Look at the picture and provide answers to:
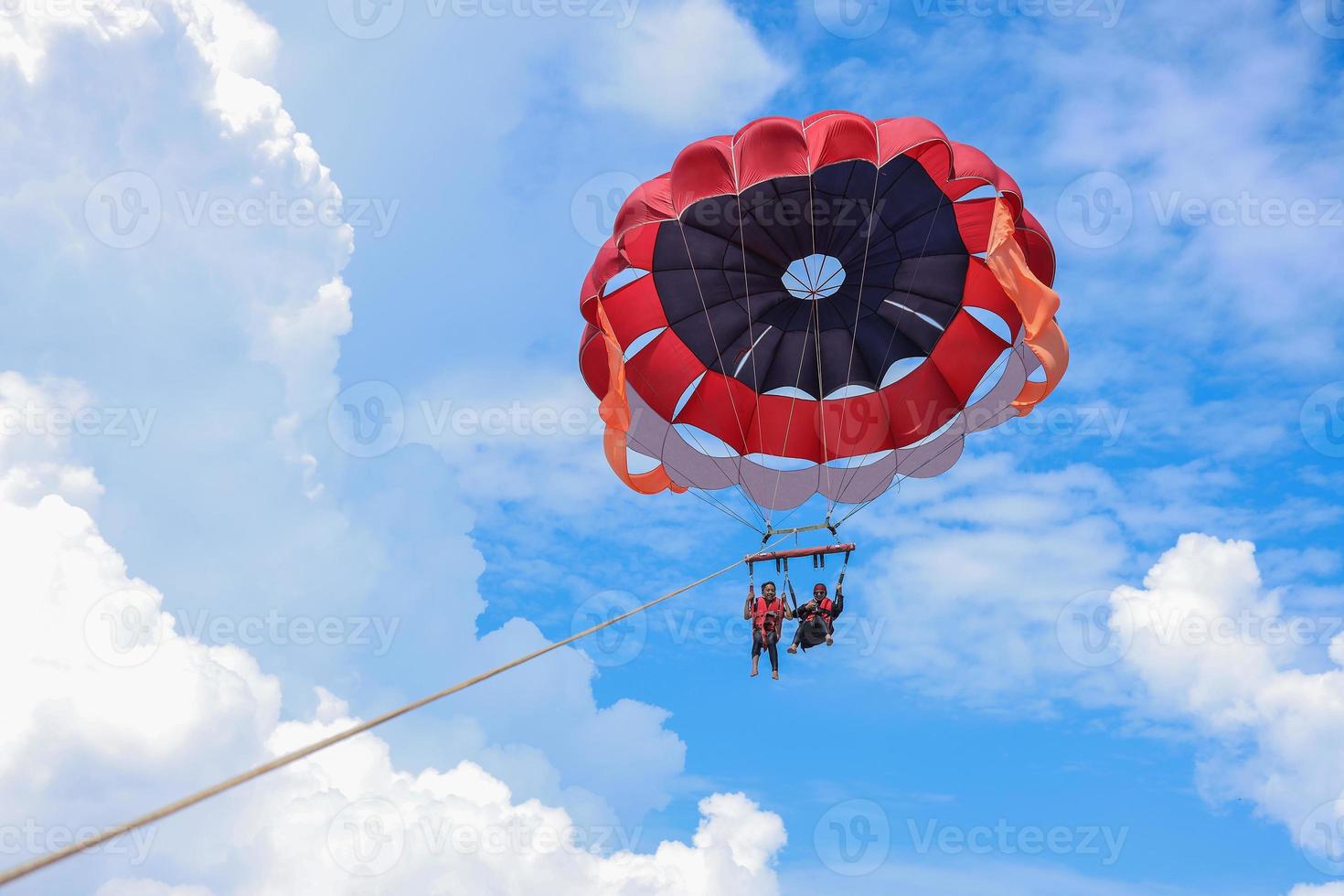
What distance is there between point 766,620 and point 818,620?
0.65 m

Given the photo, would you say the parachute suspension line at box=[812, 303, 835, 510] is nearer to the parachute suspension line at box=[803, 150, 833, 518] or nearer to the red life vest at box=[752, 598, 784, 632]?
the parachute suspension line at box=[803, 150, 833, 518]

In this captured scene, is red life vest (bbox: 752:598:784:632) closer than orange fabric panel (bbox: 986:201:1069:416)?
No

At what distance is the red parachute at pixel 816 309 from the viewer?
14297mm

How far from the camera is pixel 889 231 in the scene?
1525cm

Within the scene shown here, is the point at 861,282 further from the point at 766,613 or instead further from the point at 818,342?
the point at 766,613

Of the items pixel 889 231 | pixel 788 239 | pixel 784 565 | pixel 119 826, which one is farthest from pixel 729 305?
pixel 119 826

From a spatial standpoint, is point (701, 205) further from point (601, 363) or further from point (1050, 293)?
point (1050, 293)

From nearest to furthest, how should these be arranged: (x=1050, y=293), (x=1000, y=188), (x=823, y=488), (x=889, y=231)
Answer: (x=1050, y=293)
(x=1000, y=188)
(x=889, y=231)
(x=823, y=488)

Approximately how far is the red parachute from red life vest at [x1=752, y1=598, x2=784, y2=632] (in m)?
2.86

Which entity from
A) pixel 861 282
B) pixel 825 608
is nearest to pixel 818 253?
pixel 861 282

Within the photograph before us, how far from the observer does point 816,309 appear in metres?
16.4

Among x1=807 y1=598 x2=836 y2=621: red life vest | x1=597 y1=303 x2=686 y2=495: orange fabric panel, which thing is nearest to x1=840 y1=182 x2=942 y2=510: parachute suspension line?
x1=807 y1=598 x2=836 y2=621: red life vest

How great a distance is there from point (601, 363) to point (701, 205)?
107 inches

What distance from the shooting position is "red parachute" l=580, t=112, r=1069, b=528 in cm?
1430
